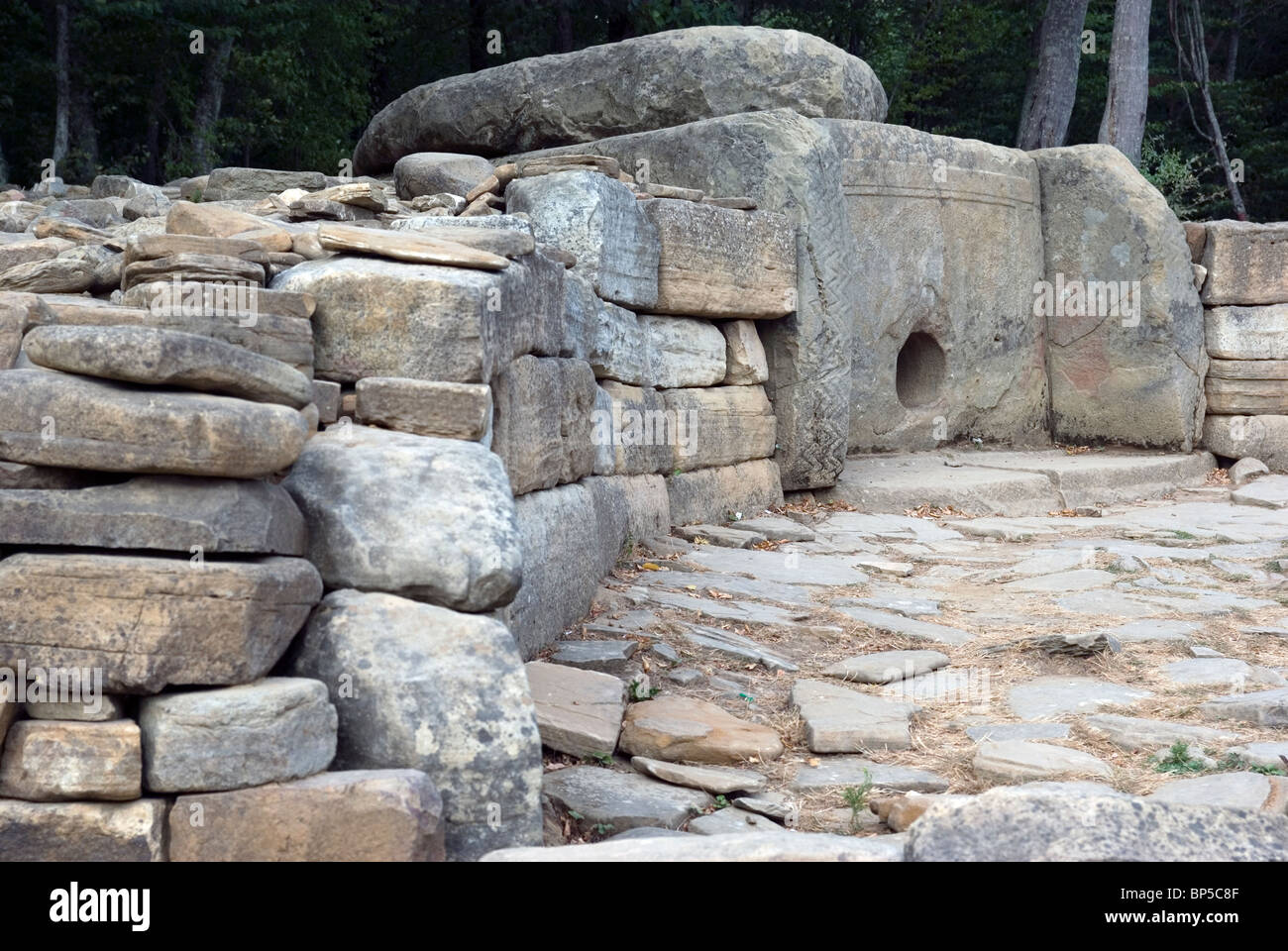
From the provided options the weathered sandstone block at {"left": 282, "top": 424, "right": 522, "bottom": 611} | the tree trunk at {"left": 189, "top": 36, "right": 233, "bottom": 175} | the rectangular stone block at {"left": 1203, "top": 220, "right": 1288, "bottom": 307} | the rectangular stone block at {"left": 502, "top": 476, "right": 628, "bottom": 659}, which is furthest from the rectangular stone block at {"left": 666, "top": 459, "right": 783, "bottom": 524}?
the tree trunk at {"left": 189, "top": 36, "right": 233, "bottom": 175}

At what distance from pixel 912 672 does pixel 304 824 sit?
2668mm

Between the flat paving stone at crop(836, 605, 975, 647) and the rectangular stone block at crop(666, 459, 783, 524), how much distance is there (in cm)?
154

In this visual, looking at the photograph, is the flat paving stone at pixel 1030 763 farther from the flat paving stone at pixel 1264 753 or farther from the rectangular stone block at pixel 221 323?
the rectangular stone block at pixel 221 323

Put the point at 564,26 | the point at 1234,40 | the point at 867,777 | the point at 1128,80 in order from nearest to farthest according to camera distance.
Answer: the point at 867,777 → the point at 1128,80 → the point at 564,26 → the point at 1234,40

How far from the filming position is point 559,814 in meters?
3.36

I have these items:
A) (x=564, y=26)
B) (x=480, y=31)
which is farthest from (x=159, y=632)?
(x=480, y=31)

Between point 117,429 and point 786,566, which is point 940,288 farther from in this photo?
point 117,429

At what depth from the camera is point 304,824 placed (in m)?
2.67

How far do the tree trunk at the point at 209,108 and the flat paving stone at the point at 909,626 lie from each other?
433 inches

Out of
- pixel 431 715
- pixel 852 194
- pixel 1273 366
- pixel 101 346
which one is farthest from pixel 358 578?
pixel 1273 366

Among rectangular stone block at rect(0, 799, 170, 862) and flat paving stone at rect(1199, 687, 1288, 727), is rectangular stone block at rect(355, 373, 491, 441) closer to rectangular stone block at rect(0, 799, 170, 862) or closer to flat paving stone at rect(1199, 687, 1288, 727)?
rectangular stone block at rect(0, 799, 170, 862)

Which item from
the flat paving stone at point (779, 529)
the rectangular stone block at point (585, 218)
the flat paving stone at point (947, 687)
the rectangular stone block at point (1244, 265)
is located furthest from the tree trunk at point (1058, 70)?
the flat paving stone at point (947, 687)

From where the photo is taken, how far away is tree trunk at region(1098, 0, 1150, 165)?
13320 millimetres

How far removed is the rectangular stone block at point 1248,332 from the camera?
388 inches
